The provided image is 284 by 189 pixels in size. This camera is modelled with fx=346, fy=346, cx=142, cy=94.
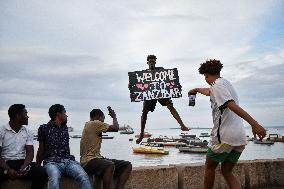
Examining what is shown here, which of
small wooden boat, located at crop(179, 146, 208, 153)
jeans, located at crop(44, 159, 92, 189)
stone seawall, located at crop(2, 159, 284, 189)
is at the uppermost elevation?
jeans, located at crop(44, 159, 92, 189)

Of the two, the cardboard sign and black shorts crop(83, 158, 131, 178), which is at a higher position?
the cardboard sign

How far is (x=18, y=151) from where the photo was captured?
15.8 feet

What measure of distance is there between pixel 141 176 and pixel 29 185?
182 centimetres

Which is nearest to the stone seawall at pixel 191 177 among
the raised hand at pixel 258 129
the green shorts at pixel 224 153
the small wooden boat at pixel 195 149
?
the green shorts at pixel 224 153

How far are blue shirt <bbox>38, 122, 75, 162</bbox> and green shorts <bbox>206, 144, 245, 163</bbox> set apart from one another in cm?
212

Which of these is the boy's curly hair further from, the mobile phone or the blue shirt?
the mobile phone

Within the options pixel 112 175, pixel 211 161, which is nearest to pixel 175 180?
pixel 112 175

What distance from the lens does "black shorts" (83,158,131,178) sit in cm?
520

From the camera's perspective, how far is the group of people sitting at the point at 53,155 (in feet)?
15.5

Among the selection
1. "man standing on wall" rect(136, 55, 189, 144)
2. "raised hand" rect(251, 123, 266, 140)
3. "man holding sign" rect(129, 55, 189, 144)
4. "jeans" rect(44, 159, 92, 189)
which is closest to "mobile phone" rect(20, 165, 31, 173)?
"jeans" rect(44, 159, 92, 189)

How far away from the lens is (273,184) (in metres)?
6.80

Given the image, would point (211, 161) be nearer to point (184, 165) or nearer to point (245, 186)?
point (184, 165)

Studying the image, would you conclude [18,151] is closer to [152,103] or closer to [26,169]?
[26,169]

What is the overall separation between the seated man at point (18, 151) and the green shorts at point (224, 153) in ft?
7.60
